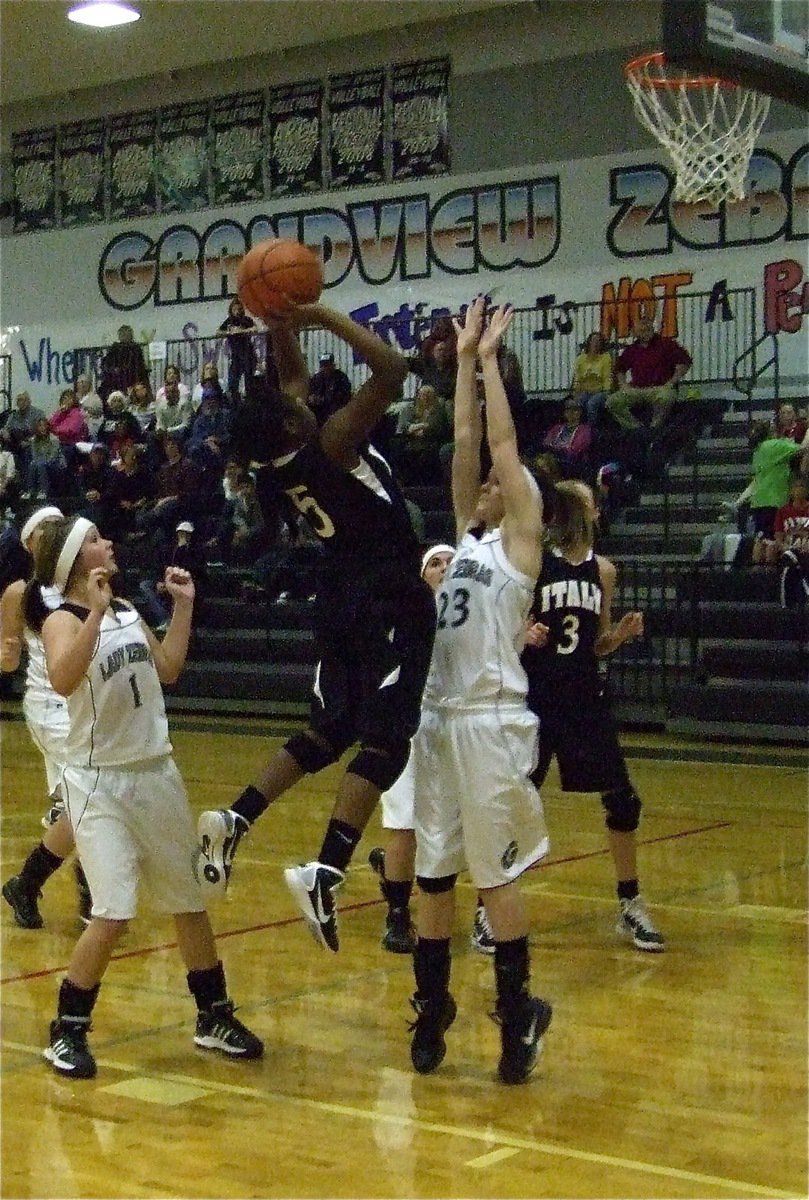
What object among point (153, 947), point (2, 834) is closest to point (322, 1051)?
point (153, 947)

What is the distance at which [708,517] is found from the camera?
15.2m

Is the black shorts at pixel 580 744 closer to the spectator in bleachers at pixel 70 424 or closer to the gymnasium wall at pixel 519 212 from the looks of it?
the gymnasium wall at pixel 519 212

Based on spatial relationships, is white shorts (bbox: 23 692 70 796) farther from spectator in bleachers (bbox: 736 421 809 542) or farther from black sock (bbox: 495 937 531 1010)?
spectator in bleachers (bbox: 736 421 809 542)

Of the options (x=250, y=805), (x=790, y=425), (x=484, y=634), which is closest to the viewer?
(x=484, y=634)

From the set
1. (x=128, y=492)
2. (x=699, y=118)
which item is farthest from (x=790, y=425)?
(x=128, y=492)

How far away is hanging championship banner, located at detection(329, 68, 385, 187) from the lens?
18938 mm

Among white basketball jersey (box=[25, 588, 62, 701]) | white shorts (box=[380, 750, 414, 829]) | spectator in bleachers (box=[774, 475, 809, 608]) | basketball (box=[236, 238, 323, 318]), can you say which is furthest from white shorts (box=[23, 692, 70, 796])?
spectator in bleachers (box=[774, 475, 809, 608])

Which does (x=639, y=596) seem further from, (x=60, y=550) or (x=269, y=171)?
(x=60, y=550)

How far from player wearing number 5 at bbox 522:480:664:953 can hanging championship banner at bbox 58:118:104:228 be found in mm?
16470

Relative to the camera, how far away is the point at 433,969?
4.85m

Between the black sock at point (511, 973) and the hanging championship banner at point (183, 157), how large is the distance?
55.4 ft

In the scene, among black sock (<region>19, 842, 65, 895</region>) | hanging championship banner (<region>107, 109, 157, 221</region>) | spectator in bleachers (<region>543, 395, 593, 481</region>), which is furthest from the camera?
hanging championship banner (<region>107, 109, 157, 221</region>)

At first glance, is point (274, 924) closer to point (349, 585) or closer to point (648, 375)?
point (349, 585)

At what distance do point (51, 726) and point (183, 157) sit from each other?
49.0 feet
